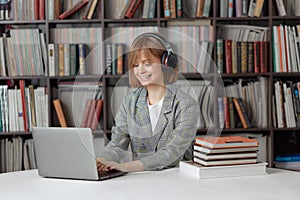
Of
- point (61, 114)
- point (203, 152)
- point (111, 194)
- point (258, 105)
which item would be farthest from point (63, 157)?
point (258, 105)

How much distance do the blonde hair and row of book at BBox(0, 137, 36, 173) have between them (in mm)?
2248

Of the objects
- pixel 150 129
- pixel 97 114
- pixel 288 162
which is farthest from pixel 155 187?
pixel 288 162

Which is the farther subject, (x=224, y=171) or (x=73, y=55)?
(x=73, y=55)

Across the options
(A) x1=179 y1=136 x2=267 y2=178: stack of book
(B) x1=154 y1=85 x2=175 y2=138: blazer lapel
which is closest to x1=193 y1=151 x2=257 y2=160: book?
(A) x1=179 y1=136 x2=267 y2=178: stack of book

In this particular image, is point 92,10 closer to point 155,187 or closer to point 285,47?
point 285,47

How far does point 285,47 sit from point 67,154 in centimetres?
236

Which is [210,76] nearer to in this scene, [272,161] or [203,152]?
[203,152]

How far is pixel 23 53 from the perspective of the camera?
3920 mm

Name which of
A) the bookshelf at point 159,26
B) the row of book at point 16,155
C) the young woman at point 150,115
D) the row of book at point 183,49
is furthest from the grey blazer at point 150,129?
the row of book at point 16,155

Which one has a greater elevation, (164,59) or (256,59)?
(164,59)

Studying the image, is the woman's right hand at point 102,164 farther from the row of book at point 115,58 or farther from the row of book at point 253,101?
the row of book at point 253,101

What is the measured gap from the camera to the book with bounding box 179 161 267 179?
1.85 meters

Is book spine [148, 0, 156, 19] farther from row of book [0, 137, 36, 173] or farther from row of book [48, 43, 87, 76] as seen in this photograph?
row of book [0, 137, 36, 173]

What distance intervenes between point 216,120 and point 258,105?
199cm
